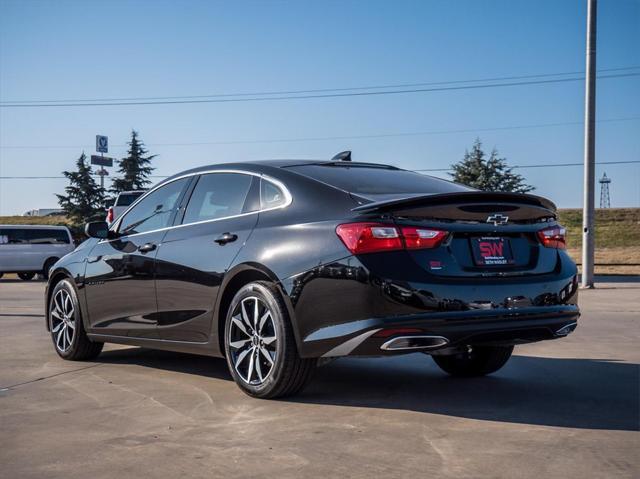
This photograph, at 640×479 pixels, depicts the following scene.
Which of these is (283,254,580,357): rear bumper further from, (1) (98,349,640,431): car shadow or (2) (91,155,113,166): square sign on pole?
(2) (91,155,113,166): square sign on pole

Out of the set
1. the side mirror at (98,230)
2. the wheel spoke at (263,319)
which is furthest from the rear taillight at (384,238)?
the side mirror at (98,230)

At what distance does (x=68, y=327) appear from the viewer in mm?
7711

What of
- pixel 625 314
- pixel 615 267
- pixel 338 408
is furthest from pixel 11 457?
pixel 615 267

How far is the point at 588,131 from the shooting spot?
66.9 ft

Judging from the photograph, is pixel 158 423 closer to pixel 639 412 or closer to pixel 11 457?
pixel 11 457

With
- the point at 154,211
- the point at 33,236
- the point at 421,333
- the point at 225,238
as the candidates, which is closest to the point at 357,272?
the point at 421,333

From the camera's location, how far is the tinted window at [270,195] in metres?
5.71

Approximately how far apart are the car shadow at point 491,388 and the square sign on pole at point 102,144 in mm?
50312

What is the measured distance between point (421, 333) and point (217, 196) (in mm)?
2117

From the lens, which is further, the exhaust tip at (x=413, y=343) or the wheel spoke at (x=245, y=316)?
the wheel spoke at (x=245, y=316)

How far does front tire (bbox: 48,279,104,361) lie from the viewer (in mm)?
7566

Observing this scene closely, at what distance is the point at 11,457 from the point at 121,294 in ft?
9.29

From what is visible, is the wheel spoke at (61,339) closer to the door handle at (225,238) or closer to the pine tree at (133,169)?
the door handle at (225,238)

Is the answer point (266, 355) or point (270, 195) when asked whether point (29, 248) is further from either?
point (266, 355)
